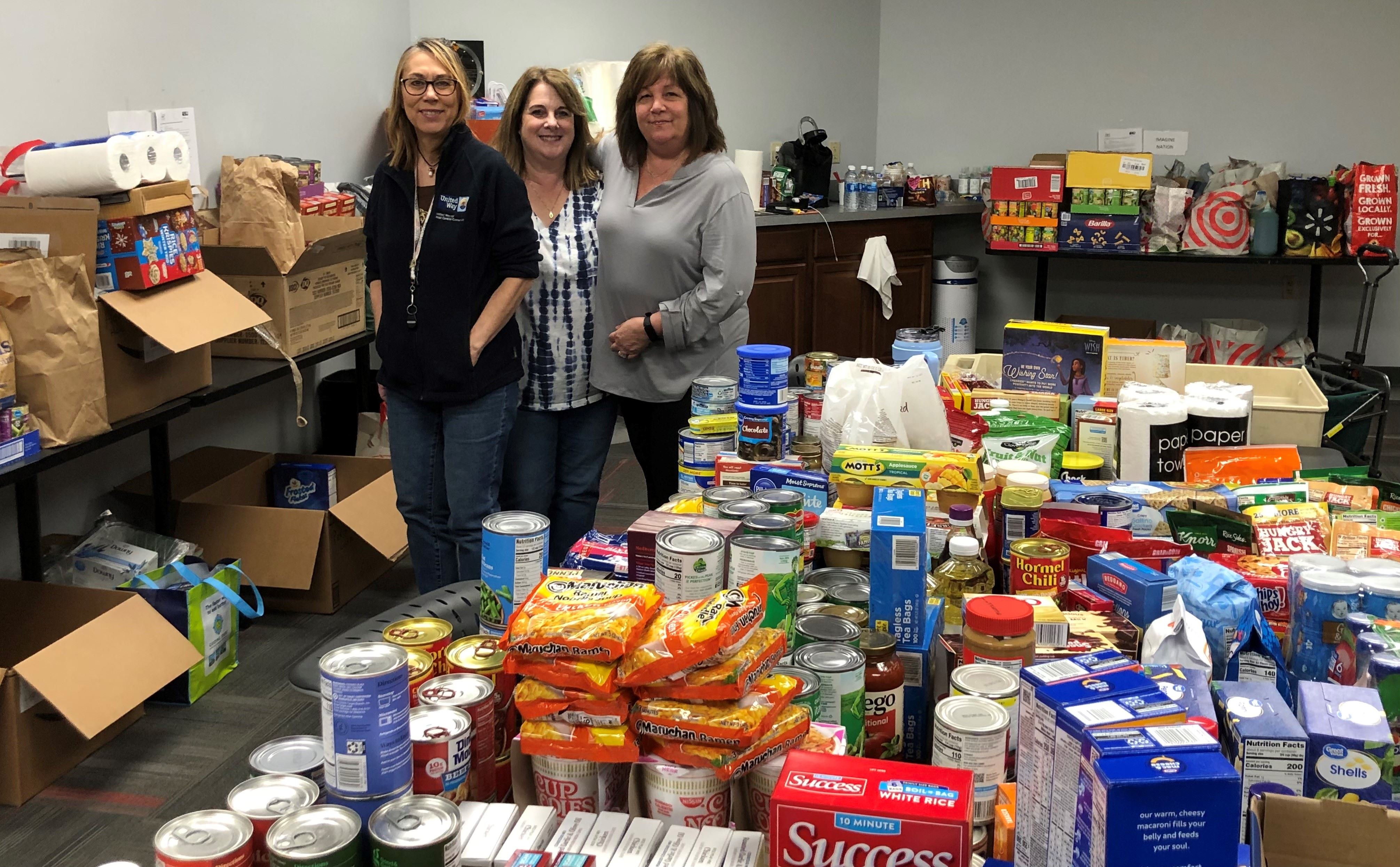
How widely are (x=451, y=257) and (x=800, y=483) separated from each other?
1.09 m

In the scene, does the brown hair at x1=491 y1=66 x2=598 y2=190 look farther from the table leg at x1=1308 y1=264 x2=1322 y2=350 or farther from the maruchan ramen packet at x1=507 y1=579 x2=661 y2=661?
the table leg at x1=1308 y1=264 x2=1322 y2=350

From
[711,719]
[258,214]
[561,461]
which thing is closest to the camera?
[711,719]

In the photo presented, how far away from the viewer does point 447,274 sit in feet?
8.97

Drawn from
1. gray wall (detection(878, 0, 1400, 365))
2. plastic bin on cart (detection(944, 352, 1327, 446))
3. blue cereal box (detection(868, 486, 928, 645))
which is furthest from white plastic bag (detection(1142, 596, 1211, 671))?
gray wall (detection(878, 0, 1400, 365))

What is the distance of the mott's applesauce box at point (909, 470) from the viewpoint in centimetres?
208

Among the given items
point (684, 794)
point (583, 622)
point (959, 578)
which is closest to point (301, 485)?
point (959, 578)

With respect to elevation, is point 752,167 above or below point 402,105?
above

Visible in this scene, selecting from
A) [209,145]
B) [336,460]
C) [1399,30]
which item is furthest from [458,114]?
[1399,30]

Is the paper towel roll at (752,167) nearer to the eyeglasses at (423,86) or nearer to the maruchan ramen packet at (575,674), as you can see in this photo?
the eyeglasses at (423,86)

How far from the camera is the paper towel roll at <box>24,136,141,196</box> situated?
269 cm

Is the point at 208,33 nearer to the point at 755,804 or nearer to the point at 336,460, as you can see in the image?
the point at 336,460

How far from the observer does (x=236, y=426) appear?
4129 mm

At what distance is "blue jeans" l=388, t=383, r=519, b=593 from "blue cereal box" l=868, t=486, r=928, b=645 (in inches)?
55.3

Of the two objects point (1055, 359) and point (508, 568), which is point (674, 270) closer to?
point (1055, 359)
